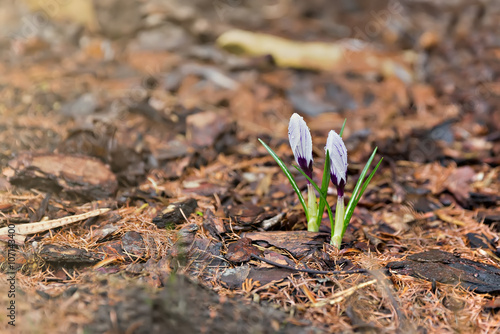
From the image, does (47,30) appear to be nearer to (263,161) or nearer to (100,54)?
(100,54)

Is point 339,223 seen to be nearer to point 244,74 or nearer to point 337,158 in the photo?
point 337,158

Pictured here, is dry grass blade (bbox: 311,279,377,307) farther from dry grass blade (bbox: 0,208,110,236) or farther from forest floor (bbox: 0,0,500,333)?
dry grass blade (bbox: 0,208,110,236)

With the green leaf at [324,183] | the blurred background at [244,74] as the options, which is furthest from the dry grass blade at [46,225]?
the green leaf at [324,183]

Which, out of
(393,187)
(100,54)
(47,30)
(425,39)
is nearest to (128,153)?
(393,187)

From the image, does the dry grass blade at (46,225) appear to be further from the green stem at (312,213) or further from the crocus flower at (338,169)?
the crocus flower at (338,169)

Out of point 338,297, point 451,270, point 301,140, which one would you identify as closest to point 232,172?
point 301,140
